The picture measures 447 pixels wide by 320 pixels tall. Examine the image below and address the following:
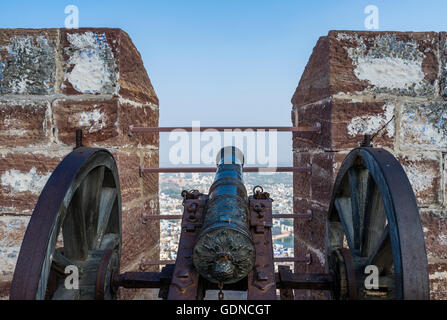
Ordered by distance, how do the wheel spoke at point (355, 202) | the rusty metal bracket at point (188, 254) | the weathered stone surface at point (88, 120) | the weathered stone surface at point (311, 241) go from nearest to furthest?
the rusty metal bracket at point (188, 254)
the wheel spoke at point (355, 202)
the weathered stone surface at point (88, 120)
the weathered stone surface at point (311, 241)

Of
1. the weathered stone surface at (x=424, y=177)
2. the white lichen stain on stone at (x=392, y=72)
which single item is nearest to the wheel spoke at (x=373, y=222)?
the weathered stone surface at (x=424, y=177)

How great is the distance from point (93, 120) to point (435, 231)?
2.33m

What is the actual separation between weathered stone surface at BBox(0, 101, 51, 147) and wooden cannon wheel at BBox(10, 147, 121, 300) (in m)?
0.76

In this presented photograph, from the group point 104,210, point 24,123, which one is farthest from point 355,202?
point 24,123

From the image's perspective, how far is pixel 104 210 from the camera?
6.37ft

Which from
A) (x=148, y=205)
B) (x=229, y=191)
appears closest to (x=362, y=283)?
(x=229, y=191)

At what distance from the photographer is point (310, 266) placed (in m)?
2.84

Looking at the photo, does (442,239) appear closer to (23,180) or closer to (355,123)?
(355,123)

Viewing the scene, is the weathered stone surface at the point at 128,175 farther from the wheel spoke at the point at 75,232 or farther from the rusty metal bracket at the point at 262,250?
the rusty metal bracket at the point at 262,250

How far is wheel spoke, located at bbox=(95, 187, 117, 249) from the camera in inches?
75.1

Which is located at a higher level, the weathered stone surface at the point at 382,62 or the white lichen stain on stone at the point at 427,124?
the weathered stone surface at the point at 382,62

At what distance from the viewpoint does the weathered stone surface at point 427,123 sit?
2.48m
